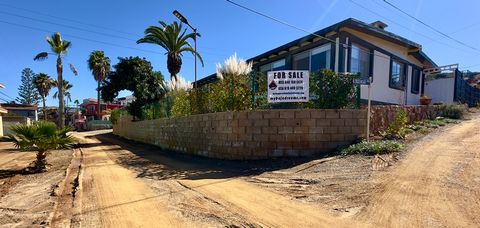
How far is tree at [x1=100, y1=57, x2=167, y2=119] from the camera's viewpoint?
2462cm

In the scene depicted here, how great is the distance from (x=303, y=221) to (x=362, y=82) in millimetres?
5765

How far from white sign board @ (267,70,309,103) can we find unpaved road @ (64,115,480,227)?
2104 millimetres

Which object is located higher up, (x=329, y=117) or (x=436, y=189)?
(x=329, y=117)

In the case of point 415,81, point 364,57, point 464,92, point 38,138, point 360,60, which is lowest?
point 38,138

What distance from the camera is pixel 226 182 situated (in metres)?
7.45

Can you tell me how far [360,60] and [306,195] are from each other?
11372mm

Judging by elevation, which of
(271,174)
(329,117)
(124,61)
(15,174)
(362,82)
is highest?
(124,61)

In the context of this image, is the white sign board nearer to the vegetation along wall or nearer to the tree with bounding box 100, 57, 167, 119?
the vegetation along wall

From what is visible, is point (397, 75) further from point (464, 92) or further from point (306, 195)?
point (306, 195)

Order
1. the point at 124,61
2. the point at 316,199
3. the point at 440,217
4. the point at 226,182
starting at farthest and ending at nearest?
the point at 124,61 → the point at 226,182 → the point at 316,199 → the point at 440,217

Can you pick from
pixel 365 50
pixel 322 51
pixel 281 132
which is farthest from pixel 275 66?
pixel 281 132

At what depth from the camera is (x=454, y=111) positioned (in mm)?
13930

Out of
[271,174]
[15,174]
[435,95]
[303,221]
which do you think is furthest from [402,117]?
[435,95]

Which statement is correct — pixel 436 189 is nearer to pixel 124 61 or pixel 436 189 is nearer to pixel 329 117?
pixel 329 117
